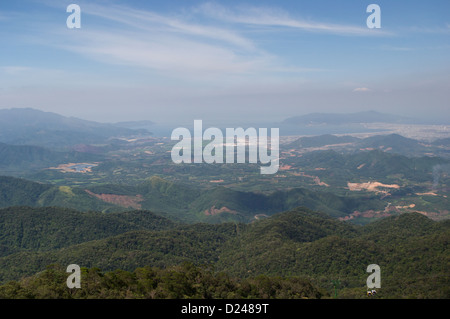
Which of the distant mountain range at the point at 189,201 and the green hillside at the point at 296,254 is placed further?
the distant mountain range at the point at 189,201

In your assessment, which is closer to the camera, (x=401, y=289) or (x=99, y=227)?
(x=401, y=289)

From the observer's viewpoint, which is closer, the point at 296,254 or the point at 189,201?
the point at 296,254

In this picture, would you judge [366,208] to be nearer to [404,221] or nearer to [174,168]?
[404,221]

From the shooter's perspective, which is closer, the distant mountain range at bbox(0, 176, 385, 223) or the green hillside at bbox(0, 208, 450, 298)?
the green hillside at bbox(0, 208, 450, 298)

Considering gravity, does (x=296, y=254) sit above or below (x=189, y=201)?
above
